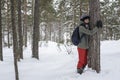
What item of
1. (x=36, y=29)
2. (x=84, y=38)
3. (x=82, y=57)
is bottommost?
(x=82, y=57)

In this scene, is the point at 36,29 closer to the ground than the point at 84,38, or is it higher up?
closer to the ground

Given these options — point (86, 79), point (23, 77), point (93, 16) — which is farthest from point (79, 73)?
point (23, 77)

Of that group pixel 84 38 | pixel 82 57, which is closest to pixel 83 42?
pixel 84 38

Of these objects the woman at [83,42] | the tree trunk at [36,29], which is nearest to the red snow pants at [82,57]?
the woman at [83,42]

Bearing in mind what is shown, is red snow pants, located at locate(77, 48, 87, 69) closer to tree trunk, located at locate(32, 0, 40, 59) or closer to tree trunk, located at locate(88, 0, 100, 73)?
tree trunk, located at locate(88, 0, 100, 73)

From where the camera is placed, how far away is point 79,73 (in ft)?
30.0

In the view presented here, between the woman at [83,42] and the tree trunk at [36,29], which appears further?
the tree trunk at [36,29]

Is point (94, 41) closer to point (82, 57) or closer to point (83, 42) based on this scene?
point (83, 42)

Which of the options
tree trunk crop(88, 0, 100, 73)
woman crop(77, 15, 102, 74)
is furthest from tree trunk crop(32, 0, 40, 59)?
tree trunk crop(88, 0, 100, 73)

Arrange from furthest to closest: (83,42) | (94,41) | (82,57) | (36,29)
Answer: (36,29), (82,57), (83,42), (94,41)

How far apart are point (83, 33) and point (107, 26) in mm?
35345

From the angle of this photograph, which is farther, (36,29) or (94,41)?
(36,29)

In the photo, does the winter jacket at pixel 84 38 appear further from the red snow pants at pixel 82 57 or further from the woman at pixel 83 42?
the red snow pants at pixel 82 57

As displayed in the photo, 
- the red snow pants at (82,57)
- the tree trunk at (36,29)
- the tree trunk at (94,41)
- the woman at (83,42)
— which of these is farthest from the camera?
the tree trunk at (36,29)
